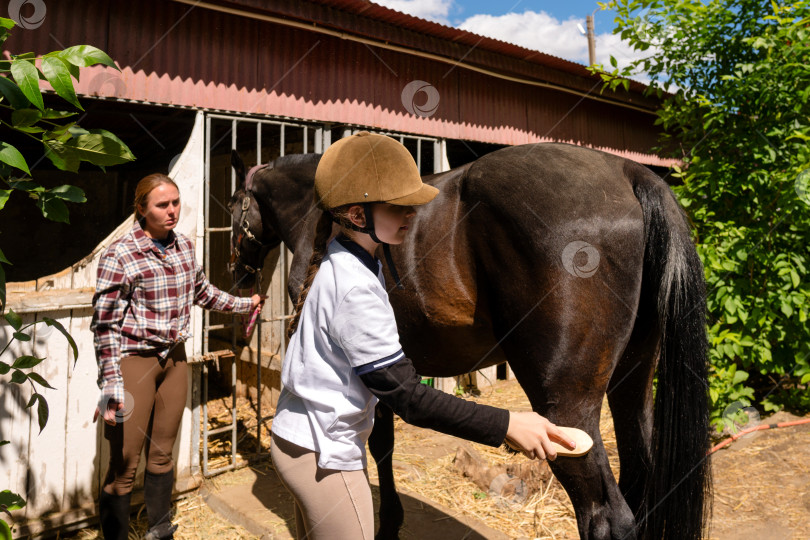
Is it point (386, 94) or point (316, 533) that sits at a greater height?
point (386, 94)

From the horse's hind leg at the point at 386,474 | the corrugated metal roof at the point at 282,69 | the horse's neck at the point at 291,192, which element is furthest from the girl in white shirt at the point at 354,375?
the corrugated metal roof at the point at 282,69

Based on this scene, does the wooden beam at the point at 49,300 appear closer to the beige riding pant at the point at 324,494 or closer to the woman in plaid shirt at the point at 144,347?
the woman in plaid shirt at the point at 144,347

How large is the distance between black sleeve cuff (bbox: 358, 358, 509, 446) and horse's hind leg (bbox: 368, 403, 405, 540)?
6.37 feet

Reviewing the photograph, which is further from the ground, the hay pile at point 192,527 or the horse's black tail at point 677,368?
the horse's black tail at point 677,368

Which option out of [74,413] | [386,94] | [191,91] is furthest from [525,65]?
[74,413]

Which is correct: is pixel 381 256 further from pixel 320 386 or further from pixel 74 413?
pixel 74 413

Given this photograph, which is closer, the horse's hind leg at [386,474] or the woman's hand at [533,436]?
the woman's hand at [533,436]

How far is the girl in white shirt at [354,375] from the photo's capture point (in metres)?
1.36

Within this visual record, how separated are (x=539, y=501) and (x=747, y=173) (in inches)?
128

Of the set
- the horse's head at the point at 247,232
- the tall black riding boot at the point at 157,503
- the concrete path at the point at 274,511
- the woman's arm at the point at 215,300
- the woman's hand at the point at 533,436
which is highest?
the horse's head at the point at 247,232

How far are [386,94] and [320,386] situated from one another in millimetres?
4390

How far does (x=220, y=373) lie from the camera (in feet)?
21.8

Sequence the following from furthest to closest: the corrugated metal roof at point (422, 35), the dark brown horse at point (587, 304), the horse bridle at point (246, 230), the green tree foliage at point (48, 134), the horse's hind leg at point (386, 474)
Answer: the corrugated metal roof at point (422, 35)
the horse bridle at point (246, 230)
the horse's hind leg at point (386, 474)
the dark brown horse at point (587, 304)
the green tree foliage at point (48, 134)

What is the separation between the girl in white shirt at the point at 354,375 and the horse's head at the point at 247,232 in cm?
271
